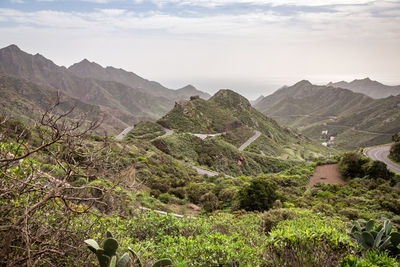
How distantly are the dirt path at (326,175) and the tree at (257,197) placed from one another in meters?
13.1

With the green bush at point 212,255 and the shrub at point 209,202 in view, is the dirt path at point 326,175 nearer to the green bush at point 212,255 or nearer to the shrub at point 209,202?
the shrub at point 209,202

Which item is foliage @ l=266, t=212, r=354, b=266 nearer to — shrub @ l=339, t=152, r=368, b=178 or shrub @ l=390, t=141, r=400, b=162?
shrub @ l=339, t=152, r=368, b=178

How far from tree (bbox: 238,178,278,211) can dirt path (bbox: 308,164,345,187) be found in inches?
515

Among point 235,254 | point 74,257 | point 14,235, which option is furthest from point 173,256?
point 14,235

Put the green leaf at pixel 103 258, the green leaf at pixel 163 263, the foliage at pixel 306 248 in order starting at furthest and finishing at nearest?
the foliage at pixel 306 248 < the green leaf at pixel 163 263 < the green leaf at pixel 103 258

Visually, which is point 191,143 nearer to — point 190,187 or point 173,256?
point 190,187

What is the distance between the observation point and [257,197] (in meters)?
15.0

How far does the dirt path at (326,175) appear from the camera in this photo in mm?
27406

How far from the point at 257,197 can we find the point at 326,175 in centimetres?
1852

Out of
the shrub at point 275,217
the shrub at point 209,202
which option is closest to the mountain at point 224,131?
the shrub at point 209,202

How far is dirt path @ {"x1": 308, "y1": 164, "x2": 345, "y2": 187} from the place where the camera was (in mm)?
27406

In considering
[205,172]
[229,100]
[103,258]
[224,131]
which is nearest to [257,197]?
[103,258]

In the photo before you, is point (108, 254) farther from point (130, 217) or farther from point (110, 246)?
point (130, 217)

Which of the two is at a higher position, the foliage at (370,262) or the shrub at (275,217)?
the foliage at (370,262)
